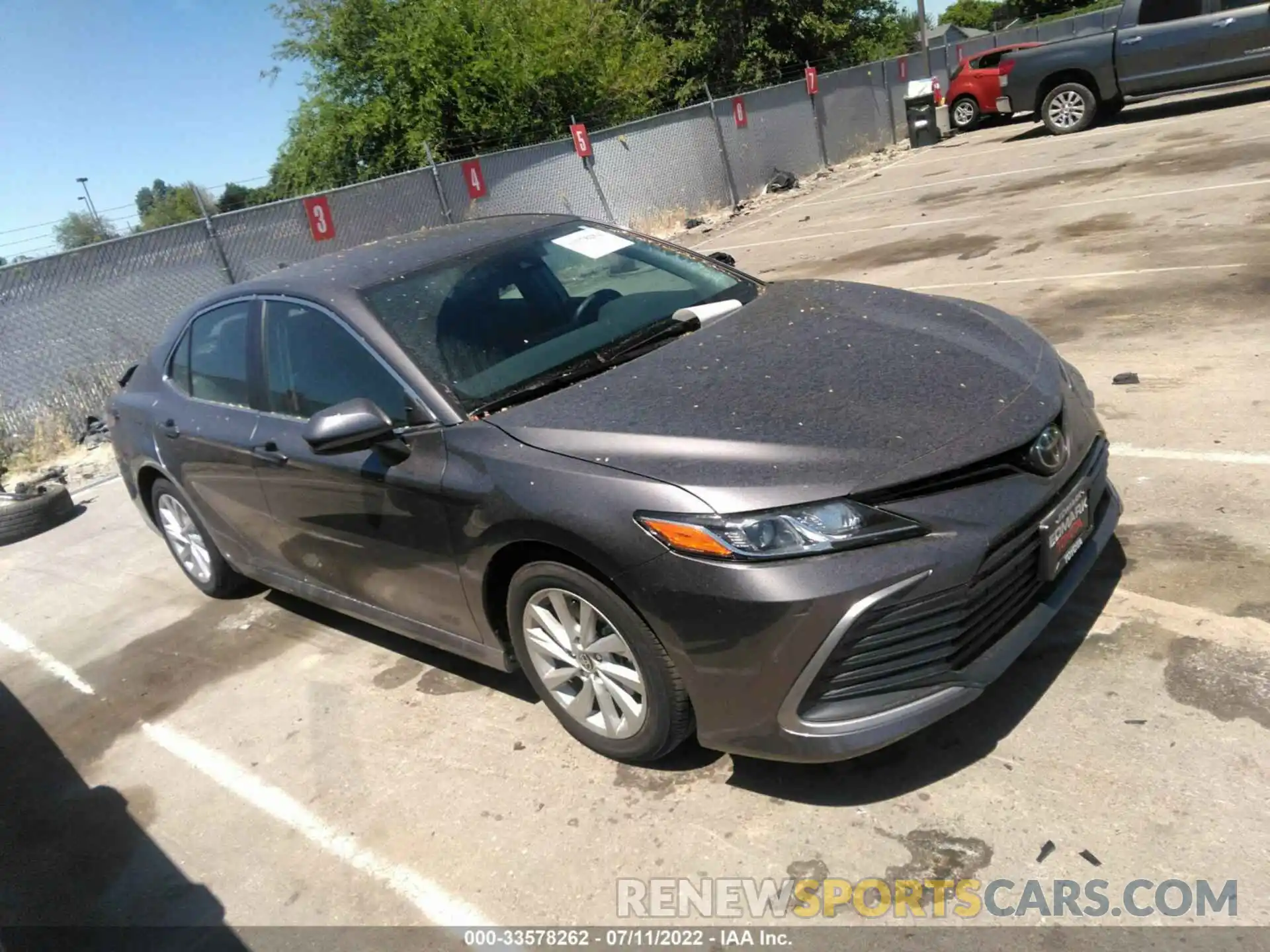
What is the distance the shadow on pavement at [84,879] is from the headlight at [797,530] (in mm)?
1838

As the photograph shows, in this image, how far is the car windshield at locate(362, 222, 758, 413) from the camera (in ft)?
12.0

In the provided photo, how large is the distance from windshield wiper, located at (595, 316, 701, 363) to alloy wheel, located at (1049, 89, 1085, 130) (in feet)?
51.3

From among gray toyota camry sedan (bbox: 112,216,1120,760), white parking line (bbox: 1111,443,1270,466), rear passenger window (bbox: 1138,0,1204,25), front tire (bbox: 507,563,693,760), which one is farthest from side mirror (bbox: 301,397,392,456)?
rear passenger window (bbox: 1138,0,1204,25)

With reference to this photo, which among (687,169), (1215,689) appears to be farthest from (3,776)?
(687,169)

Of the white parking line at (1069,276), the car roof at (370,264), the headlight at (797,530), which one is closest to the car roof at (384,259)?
the car roof at (370,264)

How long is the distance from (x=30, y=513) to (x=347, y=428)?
18.6 feet

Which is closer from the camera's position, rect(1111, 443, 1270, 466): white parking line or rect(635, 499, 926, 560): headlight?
rect(635, 499, 926, 560): headlight

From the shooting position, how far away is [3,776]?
432 cm

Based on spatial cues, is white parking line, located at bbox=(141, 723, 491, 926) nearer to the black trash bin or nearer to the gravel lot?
the gravel lot

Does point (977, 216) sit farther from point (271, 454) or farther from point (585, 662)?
point (585, 662)

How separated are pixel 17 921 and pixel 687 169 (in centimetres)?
1675

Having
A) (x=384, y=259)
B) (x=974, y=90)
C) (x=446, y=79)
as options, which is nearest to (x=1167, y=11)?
(x=974, y=90)

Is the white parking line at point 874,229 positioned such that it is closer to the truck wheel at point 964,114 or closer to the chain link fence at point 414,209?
the chain link fence at point 414,209

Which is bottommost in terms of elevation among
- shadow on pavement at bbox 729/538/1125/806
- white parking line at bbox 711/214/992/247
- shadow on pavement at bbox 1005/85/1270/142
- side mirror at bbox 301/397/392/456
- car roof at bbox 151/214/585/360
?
shadow on pavement at bbox 729/538/1125/806
